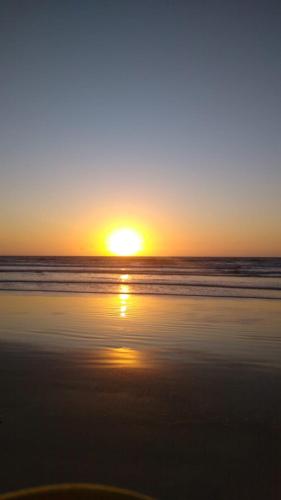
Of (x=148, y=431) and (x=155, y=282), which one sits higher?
(x=155, y=282)

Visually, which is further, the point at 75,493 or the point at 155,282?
the point at 155,282

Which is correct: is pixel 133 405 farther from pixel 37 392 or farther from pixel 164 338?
pixel 164 338

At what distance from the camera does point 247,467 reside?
3.11 meters

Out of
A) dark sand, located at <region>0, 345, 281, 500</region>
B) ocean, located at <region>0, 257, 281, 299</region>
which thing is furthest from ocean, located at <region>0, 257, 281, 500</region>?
ocean, located at <region>0, 257, 281, 299</region>

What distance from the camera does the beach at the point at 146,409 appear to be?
9.89 ft

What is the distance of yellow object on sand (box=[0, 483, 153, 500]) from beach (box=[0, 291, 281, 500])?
99cm

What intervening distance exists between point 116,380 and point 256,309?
837cm

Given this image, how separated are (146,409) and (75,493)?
236 centimetres

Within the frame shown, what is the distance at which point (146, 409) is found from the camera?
4.23 meters

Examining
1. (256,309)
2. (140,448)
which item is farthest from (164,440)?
(256,309)

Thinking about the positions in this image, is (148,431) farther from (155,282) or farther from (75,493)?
(155,282)

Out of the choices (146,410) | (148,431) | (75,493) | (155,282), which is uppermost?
(155,282)

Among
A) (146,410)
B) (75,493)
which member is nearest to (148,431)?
(146,410)

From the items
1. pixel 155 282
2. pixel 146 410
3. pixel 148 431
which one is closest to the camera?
pixel 148 431
